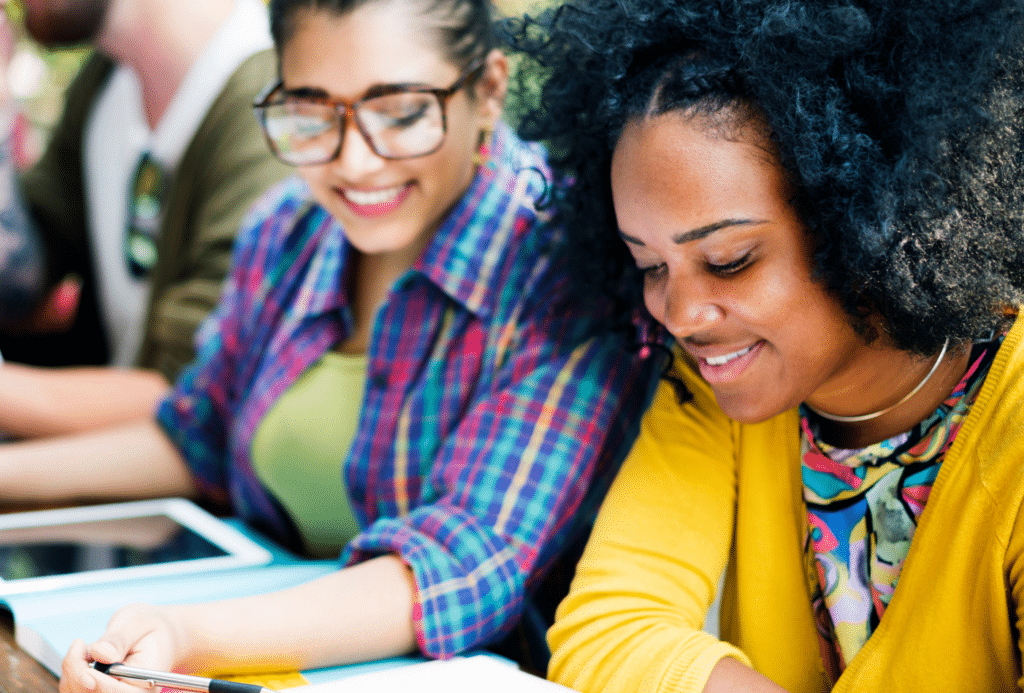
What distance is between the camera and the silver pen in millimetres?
783

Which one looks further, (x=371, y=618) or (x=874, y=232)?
(x=371, y=618)

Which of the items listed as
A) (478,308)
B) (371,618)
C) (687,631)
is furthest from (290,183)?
(687,631)

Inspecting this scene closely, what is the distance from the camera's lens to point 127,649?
87cm

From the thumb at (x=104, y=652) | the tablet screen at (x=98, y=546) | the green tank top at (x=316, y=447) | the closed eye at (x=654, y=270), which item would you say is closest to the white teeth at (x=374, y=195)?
the green tank top at (x=316, y=447)

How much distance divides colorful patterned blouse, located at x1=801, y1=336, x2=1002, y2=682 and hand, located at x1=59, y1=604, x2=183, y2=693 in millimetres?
637

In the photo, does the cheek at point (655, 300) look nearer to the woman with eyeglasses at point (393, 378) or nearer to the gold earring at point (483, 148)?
the woman with eyeglasses at point (393, 378)

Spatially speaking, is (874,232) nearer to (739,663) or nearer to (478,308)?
(739,663)

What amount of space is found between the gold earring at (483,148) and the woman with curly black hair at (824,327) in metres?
0.28

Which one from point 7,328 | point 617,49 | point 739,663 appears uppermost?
point 617,49

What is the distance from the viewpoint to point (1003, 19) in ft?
2.57

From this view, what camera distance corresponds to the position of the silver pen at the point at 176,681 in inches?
30.8

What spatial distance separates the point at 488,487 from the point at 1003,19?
67cm

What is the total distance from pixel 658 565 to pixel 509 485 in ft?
0.63

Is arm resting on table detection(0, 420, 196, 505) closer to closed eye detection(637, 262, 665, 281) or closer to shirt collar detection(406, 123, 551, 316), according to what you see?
shirt collar detection(406, 123, 551, 316)
